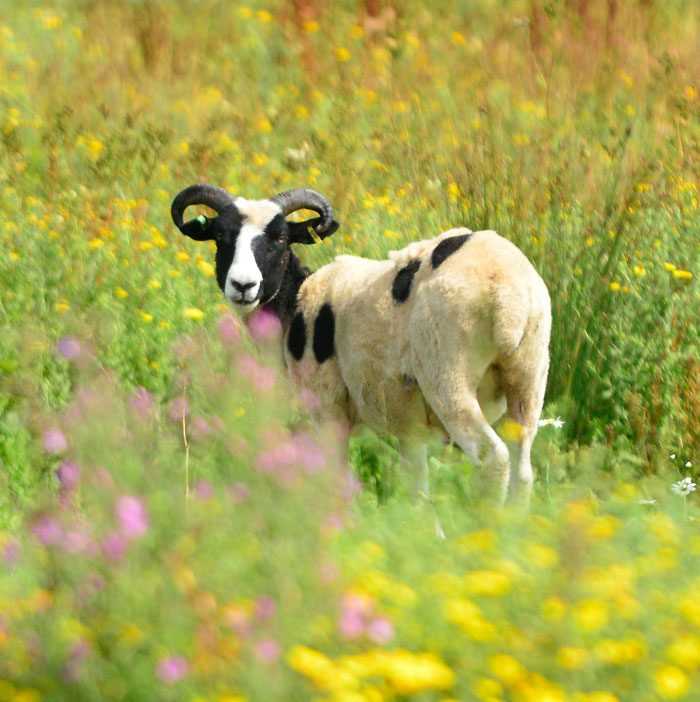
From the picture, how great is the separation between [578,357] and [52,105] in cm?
627

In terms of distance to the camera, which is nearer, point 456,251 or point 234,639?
point 234,639

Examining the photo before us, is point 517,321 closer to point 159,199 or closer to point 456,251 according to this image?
point 456,251

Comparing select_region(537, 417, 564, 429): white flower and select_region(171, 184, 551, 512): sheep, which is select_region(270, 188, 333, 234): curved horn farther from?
select_region(537, 417, 564, 429): white flower

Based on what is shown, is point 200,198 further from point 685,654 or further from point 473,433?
point 685,654

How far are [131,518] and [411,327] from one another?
99.9 inches

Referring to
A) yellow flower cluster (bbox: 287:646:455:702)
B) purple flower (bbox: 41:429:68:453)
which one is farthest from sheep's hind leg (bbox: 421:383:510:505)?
yellow flower cluster (bbox: 287:646:455:702)

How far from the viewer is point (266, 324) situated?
14.3 feet

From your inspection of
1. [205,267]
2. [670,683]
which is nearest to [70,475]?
[670,683]

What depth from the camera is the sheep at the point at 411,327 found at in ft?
16.0

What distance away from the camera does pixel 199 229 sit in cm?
640

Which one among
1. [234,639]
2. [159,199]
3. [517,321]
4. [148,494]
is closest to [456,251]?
[517,321]

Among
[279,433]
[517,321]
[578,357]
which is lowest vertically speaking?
[578,357]

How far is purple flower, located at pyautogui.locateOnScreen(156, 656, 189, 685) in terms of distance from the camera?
247 centimetres

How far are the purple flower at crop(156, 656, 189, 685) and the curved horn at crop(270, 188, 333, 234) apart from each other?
13.0ft
